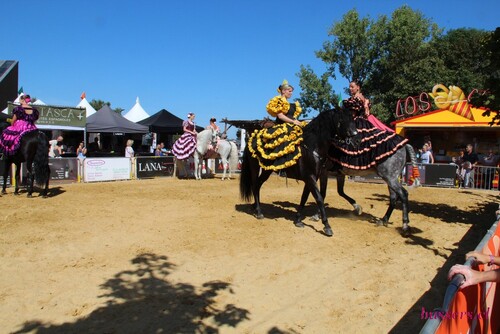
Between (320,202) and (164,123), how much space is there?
1597 centimetres

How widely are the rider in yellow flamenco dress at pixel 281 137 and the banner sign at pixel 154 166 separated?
9.57m

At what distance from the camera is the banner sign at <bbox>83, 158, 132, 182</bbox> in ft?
46.5

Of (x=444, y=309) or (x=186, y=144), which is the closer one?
(x=444, y=309)

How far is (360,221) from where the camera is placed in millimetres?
7691

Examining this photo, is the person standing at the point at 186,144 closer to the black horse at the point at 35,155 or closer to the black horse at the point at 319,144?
the black horse at the point at 35,155

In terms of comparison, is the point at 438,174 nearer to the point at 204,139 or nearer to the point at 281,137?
the point at 204,139

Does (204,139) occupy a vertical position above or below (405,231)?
above

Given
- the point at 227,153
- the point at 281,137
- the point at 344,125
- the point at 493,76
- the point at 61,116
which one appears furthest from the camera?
the point at 61,116

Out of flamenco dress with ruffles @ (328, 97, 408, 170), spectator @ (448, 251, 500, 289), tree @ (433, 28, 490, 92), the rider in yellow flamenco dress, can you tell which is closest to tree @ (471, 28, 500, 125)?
flamenco dress with ruffles @ (328, 97, 408, 170)

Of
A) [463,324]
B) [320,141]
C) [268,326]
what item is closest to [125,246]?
[268,326]

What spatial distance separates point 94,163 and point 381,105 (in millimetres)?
23826

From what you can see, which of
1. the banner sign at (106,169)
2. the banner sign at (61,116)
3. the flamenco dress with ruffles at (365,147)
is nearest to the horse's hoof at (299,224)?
the flamenco dress with ruffles at (365,147)

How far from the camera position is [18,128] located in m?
9.66

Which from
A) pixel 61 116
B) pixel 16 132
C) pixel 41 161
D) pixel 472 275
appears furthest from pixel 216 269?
pixel 61 116
